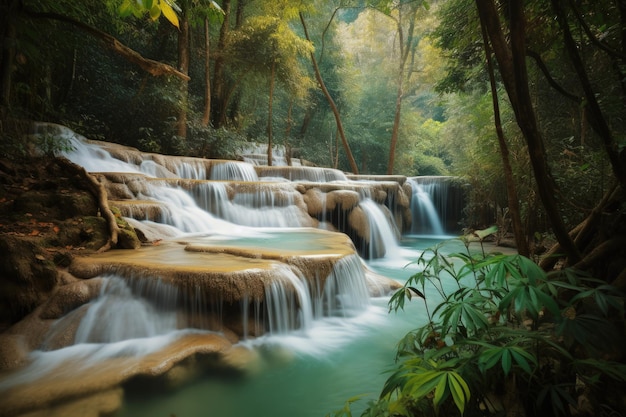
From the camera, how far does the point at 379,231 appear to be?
8367 millimetres

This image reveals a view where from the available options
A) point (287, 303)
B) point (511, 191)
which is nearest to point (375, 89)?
→ point (287, 303)

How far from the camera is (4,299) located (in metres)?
3.04

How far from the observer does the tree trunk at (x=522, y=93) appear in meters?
1.61

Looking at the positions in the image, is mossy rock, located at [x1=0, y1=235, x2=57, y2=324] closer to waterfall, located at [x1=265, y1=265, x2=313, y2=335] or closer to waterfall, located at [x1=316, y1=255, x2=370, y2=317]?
waterfall, located at [x1=265, y1=265, x2=313, y2=335]

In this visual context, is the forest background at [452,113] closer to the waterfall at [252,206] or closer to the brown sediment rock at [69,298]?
the waterfall at [252,206]

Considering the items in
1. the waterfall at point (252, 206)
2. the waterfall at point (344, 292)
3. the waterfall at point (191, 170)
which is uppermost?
the waterfall at point (191, 170)

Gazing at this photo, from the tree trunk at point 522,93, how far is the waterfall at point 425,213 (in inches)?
439

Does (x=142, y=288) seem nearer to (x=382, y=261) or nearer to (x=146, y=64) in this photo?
(x=146, y=64)

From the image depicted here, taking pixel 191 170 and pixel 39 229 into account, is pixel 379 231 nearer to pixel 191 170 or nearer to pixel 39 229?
pixel 191 170

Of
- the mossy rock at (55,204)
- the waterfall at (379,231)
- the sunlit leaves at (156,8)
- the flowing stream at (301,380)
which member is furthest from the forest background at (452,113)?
the waterfall at (379,231)

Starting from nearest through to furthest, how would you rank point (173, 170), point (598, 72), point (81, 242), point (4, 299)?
point (4, 299) < point (81, 242) < point (598, 72) < point (173, 170)

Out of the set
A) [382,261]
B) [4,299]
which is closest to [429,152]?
[382,261]

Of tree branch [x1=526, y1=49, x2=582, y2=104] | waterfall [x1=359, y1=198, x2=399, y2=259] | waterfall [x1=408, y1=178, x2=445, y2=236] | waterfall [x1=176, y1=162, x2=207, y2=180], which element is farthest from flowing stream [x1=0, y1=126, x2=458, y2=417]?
waterfall [x1=408, y1=178, x2=445, y2=236]

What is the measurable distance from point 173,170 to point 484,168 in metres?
8.28
